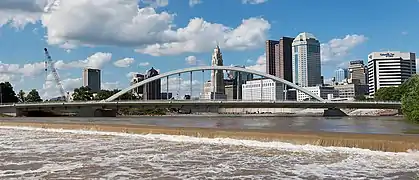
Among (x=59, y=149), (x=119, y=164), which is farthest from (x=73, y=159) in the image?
(x=59, y=149)

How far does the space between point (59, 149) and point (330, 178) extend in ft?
51.6

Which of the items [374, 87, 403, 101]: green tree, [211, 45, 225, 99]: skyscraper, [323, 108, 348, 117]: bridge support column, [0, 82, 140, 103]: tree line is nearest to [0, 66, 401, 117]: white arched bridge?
[323, 108, 348, 117]: bridge support column

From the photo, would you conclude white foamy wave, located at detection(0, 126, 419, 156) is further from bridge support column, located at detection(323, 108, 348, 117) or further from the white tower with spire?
the white tower with spire

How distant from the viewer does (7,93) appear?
156 meters

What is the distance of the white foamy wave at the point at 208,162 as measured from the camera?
15.2 meters

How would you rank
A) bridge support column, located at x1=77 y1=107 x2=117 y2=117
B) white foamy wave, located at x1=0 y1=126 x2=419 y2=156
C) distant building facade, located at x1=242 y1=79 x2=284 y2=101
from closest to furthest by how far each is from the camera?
white foamy wave, located at x1=0 y1=126 x2=419 y2=156
bridge support column, located at x1=77 y1=107 x2=117 y2=117
distant building facade, located at x1=242 y1=79 x2=284 y2=101

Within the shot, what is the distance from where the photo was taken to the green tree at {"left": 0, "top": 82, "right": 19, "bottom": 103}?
153 meters

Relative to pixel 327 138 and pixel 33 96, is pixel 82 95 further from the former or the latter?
pixel 327 138

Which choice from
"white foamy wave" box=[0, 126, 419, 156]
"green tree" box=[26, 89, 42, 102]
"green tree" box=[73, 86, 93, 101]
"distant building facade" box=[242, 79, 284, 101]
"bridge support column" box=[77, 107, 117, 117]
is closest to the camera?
"white foamy wave" box=[0, 126, 419, 156]

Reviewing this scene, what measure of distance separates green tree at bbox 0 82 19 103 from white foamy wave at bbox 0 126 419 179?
140323 mm

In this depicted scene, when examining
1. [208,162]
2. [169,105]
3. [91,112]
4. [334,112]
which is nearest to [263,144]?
[208,162]

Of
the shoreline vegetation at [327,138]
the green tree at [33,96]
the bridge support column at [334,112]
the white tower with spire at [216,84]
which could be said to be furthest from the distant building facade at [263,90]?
the shoreline vegetation at [327,138]

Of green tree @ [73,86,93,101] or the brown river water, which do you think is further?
green tree @ [73,86,93,101]

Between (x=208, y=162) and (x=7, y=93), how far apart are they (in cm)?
15340
